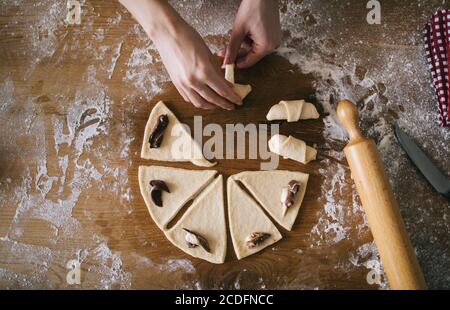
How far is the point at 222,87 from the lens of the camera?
1.40 m

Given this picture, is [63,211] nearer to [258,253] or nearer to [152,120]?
[152,120]

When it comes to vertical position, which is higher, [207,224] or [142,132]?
[142,132]

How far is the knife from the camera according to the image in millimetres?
1447

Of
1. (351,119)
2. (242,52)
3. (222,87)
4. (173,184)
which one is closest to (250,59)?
(242,52)

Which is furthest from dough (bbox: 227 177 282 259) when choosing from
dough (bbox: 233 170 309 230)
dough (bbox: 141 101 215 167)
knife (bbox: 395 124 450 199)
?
knife (bbox: 395 124 450 199)

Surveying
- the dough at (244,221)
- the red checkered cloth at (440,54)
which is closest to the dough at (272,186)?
the dough at (244,221)

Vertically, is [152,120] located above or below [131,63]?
below

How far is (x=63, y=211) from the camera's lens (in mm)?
1550

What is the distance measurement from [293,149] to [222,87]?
331mm

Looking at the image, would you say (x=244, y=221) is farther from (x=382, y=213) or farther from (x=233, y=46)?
(x=233, y=46)

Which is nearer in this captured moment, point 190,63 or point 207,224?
point 190,63

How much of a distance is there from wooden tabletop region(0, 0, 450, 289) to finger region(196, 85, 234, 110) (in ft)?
0.20
